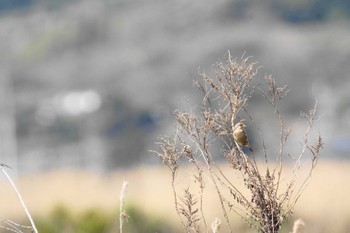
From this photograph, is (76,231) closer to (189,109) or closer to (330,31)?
A: (189,109)

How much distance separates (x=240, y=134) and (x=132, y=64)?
9252cm

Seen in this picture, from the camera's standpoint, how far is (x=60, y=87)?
93.1m

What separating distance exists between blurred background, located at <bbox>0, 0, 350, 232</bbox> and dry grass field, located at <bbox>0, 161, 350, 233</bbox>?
21769 millimetres

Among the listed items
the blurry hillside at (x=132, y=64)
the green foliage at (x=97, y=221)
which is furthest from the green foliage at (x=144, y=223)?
the blurry hillside at (x=132, y=64)

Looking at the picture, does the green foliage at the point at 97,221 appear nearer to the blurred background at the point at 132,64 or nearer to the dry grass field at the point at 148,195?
the dry grass field at the point at 148,195

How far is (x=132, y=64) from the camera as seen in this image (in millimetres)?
96312

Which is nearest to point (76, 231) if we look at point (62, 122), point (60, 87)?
point (62, 122)

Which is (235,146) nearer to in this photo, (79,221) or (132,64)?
(79,221)

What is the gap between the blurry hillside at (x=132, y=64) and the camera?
73125mm

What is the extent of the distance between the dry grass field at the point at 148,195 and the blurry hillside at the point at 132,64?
20.8 metres

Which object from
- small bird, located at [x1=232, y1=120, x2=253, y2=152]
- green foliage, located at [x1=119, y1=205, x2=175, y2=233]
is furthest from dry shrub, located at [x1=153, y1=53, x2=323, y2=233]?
green foliage, located at [x1=119, y1=205, x2=175, y2=233]

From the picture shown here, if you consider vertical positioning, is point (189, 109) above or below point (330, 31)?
below

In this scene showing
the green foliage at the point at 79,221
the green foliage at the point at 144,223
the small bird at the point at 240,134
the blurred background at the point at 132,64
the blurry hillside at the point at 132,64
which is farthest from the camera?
the blurry hillside at the point at 132,64

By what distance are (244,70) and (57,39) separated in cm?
10986
